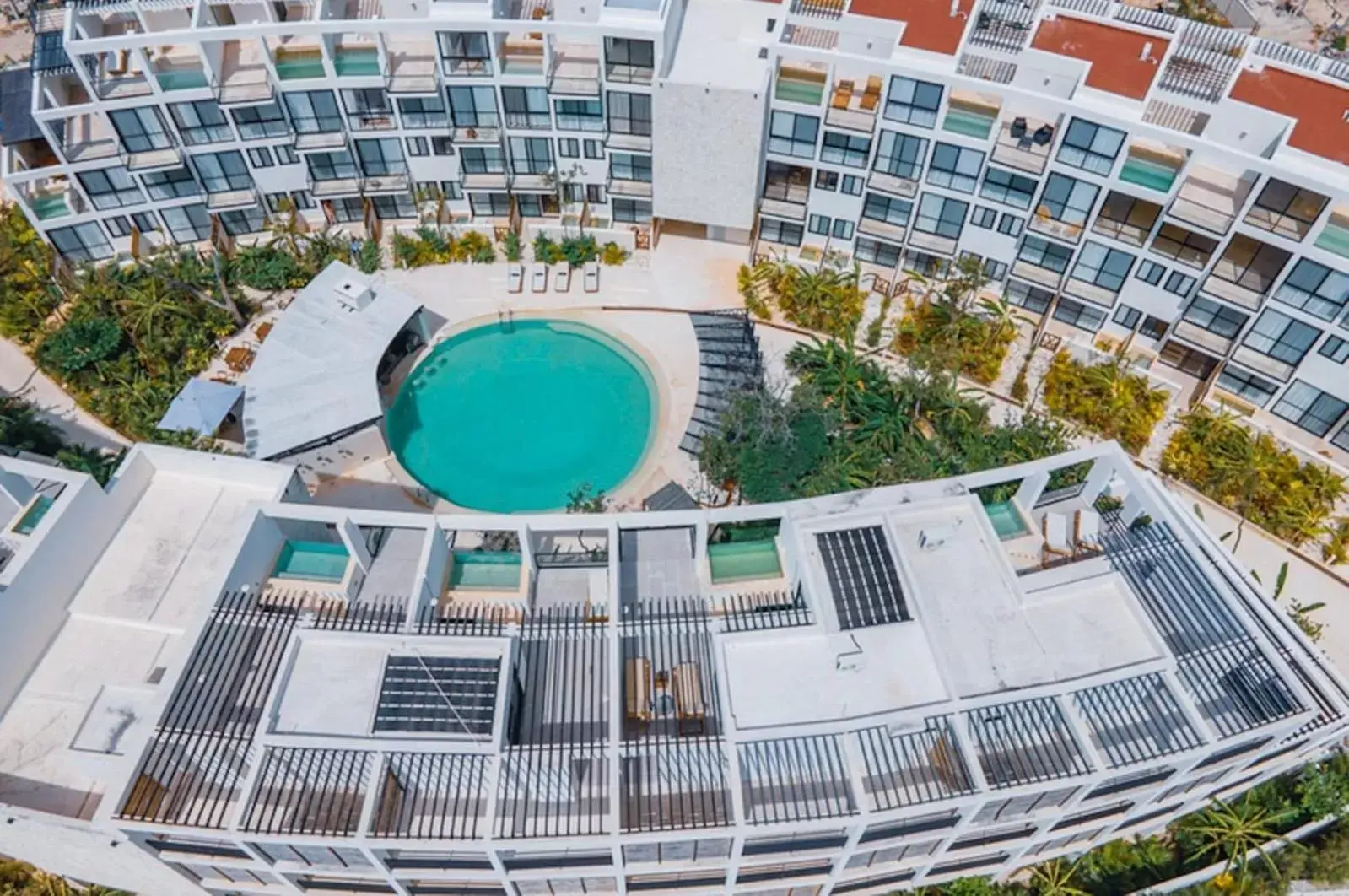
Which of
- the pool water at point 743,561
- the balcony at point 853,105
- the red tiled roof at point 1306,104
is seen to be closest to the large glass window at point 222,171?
the balcony at point 853,105

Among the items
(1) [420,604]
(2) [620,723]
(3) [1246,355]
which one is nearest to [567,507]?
(1) [420,604]

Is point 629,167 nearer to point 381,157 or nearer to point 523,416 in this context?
point 381,157

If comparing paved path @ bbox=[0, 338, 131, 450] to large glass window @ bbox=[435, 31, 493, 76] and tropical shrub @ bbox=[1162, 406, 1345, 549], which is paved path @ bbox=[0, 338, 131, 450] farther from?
tropical shrub @ bbox=[1162, 406, 1345, 549]

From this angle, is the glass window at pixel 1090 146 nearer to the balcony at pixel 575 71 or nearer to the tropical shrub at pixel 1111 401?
the tropical shrub at pixel 1111 401

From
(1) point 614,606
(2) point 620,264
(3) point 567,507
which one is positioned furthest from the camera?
(2) point 620,264

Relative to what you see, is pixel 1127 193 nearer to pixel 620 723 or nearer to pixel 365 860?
pixel 620 723

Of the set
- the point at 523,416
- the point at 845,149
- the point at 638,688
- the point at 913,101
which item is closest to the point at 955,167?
the point at 913,101
